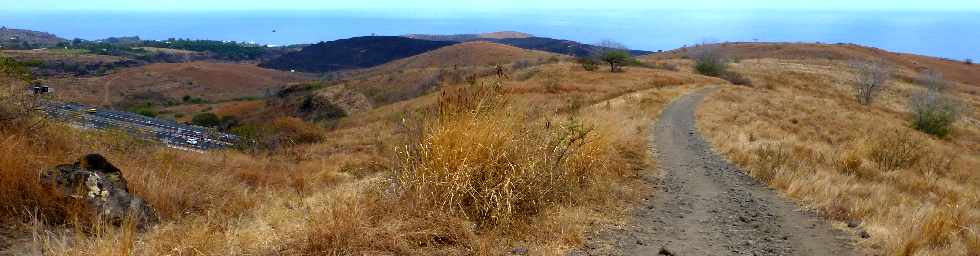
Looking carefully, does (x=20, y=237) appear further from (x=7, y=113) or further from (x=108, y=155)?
(x=108, y=155)

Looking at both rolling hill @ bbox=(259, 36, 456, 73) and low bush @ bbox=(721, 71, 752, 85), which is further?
rolling hill @ bbox=(259, 36, 456, 73)

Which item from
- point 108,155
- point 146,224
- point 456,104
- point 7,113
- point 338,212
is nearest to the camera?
point 338,212

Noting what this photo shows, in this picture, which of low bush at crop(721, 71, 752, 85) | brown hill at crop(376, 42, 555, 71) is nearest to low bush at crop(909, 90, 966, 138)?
low bush at crop(721, 71, 752, 85)

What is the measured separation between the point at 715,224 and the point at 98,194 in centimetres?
476

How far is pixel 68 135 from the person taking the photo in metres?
6.91

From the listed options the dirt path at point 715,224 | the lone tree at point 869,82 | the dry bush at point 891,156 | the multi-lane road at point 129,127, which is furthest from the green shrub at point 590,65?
the dirt path at point 715,224

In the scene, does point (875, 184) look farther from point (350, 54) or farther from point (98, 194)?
point (350, 54)

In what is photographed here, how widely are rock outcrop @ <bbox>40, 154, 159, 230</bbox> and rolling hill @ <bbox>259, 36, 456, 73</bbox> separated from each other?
389 ft

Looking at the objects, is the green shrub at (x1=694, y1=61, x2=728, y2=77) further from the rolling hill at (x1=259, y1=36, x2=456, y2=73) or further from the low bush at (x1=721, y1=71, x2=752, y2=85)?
the rolling hill at (x1=259, y1=36, x2=456, y2=73)

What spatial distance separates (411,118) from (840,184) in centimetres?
520

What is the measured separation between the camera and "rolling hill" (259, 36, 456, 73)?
124 metres

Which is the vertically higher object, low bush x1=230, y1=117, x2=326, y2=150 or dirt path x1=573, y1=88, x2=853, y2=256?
dirt path x1=573, y1=88, x2=853, y2=256

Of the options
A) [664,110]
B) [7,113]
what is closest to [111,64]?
[664,110]

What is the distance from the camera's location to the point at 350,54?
13338cm
